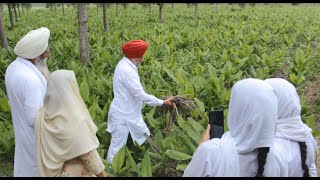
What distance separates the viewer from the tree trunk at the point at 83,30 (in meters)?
7.35

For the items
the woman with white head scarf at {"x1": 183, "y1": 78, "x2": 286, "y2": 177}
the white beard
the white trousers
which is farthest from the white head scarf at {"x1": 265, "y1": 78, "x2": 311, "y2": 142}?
the white trousers

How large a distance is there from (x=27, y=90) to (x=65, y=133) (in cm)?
51

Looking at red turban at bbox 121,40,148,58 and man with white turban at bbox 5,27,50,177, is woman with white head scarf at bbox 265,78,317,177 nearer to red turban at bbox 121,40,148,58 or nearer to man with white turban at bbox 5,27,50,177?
man with white turban at bbox 5,27,50,177

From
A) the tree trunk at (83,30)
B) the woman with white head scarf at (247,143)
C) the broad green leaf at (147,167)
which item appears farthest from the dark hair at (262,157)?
the tree trunk at (83,30)

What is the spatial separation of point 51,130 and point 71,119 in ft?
0.53

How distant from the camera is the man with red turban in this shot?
3.90 m

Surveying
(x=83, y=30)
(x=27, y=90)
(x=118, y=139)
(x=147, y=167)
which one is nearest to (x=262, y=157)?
(x=27, y=90)

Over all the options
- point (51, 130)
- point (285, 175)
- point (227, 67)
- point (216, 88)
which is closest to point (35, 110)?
point (51, 130)

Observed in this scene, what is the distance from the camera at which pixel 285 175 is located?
200cm

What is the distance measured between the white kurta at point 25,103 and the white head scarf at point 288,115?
5.34ft

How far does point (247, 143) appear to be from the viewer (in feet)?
6.13

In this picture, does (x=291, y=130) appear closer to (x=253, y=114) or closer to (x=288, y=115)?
(x=288, y=115)

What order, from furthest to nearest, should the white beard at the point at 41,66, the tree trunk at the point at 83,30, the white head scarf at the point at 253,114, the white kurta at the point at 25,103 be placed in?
the tree trunk at the point at 83,30
the white beard at the point at 41,66
the white kurta at the point at 25,103
the white head scarf at the point at 253,114

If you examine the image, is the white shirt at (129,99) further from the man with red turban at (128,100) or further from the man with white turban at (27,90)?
the man with white turban at (27,90)
